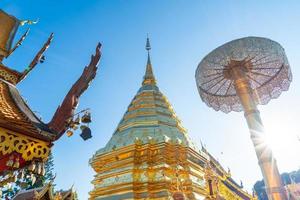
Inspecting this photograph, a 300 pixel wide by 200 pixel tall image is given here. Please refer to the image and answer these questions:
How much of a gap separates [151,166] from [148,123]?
3.08 meters

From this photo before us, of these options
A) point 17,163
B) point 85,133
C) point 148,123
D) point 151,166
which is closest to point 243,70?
point 151,166

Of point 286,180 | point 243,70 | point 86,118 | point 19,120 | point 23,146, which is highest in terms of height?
point 286,180

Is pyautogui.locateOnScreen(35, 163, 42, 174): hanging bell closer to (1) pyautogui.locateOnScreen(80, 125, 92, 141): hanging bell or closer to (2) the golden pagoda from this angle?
(1) pyautogui.locateOnScreen(80, 125, 92, 141): hanging bell

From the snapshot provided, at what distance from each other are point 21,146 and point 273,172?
575cm

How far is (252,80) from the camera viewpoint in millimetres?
11297

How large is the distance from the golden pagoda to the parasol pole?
320cm

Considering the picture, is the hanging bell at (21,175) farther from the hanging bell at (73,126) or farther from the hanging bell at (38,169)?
the hanging bell at (73,126)

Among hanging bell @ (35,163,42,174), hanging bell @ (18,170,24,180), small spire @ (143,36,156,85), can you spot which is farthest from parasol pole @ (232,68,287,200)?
small spire @ (143,36,156,85)

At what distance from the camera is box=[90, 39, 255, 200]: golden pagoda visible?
11.2 m

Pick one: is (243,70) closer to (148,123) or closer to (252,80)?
(252,80)

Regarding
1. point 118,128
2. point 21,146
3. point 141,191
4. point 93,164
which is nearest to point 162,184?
point 141,191

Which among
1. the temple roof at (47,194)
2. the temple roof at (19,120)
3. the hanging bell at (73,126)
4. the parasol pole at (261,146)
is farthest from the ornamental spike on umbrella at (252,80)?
the temple roof at (47,194)

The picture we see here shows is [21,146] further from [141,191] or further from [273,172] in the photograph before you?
[141,191]

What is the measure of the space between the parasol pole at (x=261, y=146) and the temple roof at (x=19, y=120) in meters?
5.34
